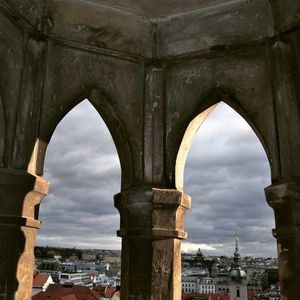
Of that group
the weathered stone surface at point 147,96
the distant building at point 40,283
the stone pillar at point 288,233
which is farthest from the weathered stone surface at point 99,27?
the distant building at point 40,283

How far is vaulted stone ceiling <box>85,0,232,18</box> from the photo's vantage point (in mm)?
5285

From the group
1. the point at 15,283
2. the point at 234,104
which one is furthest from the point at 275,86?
the point at 15,283

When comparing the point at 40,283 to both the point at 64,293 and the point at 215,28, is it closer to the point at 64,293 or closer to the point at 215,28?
the point at 64,293

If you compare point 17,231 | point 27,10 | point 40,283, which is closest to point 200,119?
point 27,10

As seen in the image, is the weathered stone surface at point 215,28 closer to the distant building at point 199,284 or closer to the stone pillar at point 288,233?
the stone pillar at point 288,233

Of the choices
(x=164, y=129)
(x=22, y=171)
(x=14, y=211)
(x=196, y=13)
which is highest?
(x=196, y=13)

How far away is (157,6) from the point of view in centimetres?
541

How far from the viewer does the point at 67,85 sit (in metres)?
5.06

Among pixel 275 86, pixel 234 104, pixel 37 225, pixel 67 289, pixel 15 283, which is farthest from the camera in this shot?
pixel 67 289

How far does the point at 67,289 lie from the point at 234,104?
48.5 meters

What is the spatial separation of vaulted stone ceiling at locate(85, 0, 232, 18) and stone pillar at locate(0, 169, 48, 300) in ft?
7.62

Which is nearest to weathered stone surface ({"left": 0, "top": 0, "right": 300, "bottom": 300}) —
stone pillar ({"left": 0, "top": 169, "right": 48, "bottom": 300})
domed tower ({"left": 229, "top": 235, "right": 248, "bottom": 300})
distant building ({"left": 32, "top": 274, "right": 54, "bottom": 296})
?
stone pillar ({"left": 0, "top": 169, "right": 48, "bottom": 300})

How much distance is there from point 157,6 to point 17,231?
309cm

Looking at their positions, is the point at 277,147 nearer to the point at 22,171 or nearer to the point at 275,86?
the point at 275,86
